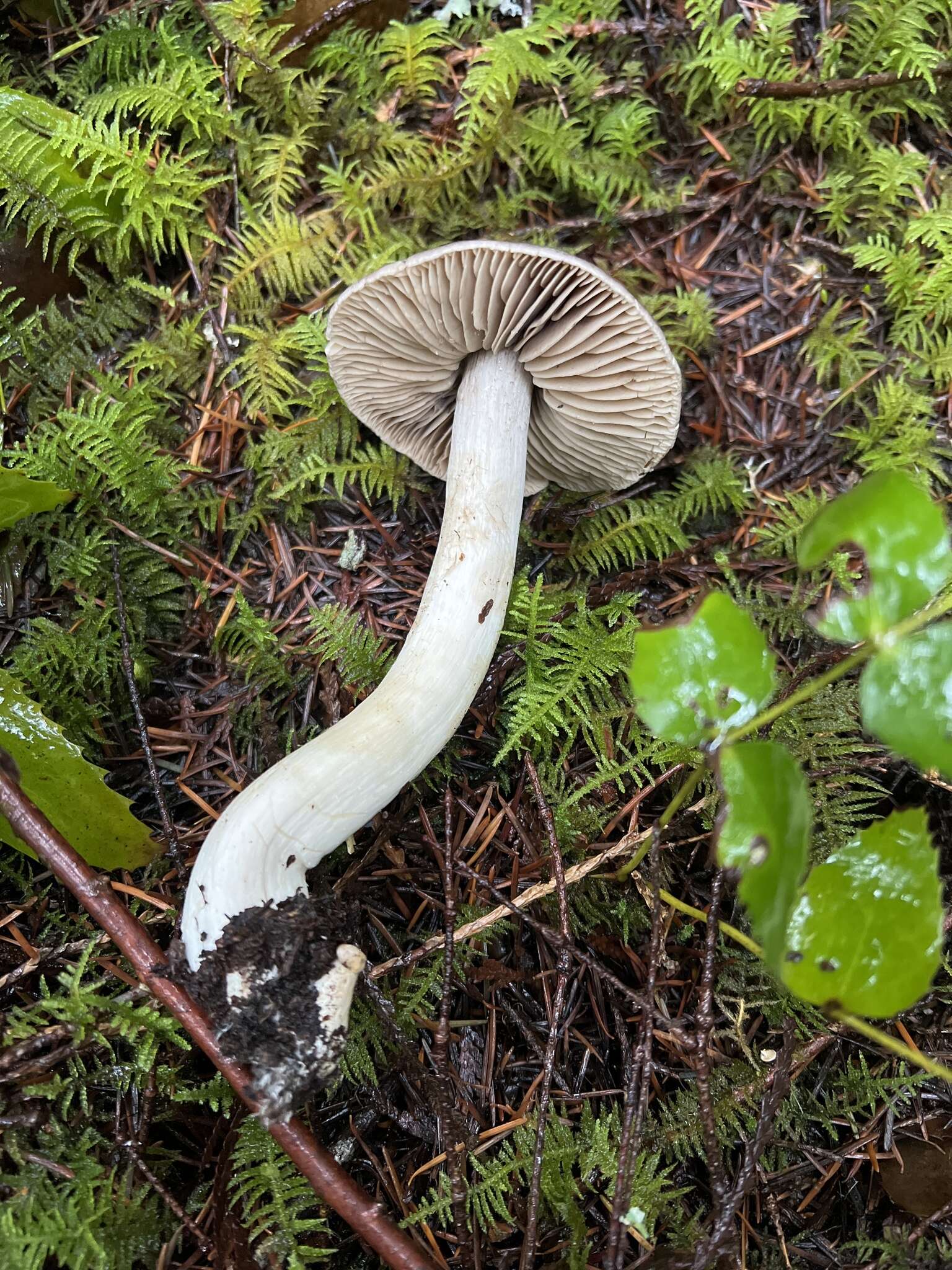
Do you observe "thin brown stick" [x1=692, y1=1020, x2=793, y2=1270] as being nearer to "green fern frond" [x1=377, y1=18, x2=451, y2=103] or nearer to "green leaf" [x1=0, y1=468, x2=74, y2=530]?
"green leaf" [x1=0, y1=468, x2=74, y2=530]

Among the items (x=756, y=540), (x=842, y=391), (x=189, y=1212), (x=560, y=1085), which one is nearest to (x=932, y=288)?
(x=842, y=391)

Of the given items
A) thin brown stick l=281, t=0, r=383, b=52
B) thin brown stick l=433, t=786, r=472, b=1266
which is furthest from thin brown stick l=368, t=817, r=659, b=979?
thin brown stick l=281, t=0, r=383, b=52

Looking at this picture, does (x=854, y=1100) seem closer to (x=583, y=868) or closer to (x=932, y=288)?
(x=583, y=868)

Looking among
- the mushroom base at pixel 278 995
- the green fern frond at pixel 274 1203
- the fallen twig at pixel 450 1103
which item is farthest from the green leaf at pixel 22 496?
the green fern frond at pixel 274 1203

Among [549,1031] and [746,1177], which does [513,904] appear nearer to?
[549,1031]

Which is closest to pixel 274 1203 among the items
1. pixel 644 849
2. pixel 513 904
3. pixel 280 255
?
pixel 513 904

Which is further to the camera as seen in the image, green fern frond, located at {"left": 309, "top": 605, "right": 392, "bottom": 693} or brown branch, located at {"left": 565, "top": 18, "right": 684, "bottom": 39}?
brown branch, located at {"left": 565, "top": 18, "right": 684, "bottom": 39}
